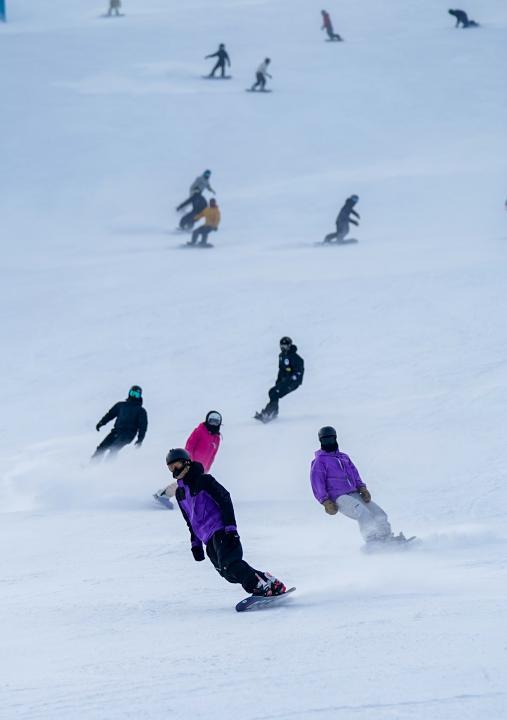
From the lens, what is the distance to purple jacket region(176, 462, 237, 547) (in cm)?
672

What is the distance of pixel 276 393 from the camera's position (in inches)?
543

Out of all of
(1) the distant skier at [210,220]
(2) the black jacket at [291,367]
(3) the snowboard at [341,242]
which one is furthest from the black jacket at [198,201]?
(2) the black jacket at [291,367]

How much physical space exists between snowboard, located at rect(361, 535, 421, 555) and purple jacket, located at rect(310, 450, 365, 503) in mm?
476

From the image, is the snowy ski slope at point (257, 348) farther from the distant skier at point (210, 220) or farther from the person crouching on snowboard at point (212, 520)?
the distant skier at point (210, 220)

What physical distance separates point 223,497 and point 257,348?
1018 centimetres

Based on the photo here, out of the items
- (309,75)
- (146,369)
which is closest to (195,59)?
(309,75)

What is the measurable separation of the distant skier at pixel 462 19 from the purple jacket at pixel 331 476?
116 ft


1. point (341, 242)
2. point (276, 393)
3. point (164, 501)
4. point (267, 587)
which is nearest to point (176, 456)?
point (267, 587)

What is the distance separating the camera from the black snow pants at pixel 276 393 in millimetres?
13727

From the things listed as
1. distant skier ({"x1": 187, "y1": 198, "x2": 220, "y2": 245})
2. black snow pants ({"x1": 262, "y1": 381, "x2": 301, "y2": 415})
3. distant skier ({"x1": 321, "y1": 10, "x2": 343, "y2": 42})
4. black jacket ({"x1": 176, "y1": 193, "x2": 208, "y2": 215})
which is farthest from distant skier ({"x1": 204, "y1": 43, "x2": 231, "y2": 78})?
black snow pants ({"x1": 262, "y1": 381, "x2": 301, "y2": 415})

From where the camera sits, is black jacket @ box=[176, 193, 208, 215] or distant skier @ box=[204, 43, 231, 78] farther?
distant skier @ box=[204, 43, 231, 78]

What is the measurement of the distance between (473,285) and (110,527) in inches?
409

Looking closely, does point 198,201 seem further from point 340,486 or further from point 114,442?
point 340,486

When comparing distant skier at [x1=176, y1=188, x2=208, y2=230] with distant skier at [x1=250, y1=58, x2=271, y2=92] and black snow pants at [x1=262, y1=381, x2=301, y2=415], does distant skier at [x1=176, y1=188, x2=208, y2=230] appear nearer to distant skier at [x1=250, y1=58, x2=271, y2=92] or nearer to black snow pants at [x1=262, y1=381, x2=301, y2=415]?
black snow pants at [x1=262, y1=381, x2=301, y2=415]
